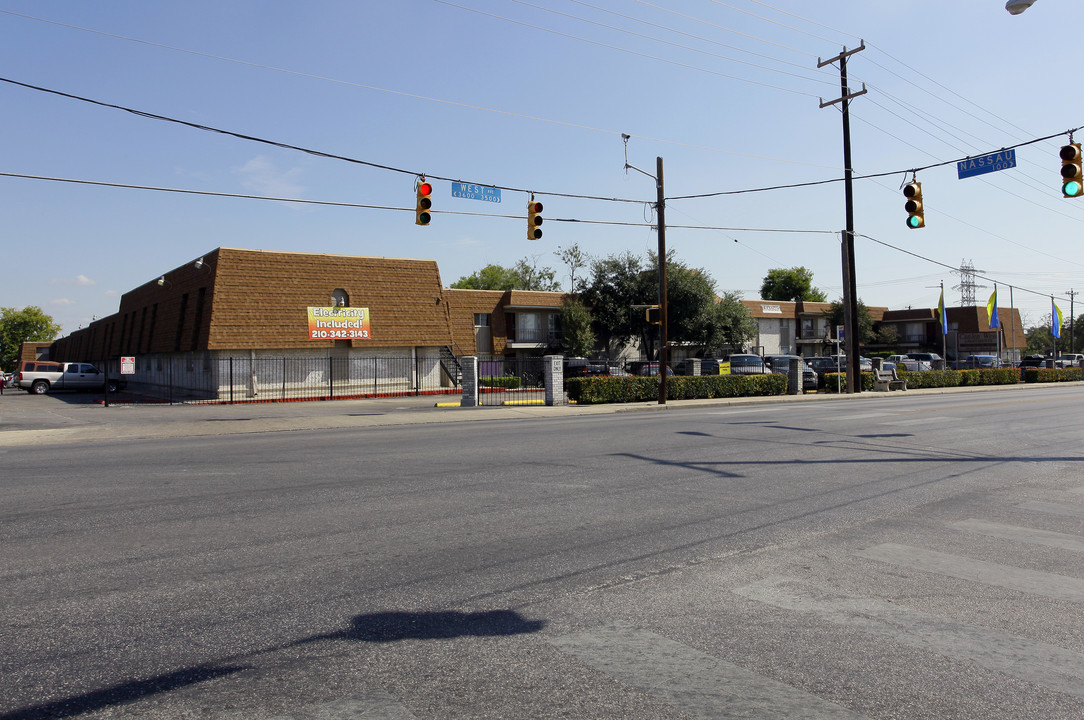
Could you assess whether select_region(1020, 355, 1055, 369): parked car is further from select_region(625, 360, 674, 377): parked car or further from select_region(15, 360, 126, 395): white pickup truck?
select_region(15, 360, 126, 395): white pickup truck

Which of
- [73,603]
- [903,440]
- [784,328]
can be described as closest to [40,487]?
[73,603]

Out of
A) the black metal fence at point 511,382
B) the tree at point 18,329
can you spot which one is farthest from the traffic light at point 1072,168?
the tree at point 18,329

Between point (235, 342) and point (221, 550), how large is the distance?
29801 mm

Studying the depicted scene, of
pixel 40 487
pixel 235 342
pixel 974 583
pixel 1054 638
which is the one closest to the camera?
pixel 1054 638

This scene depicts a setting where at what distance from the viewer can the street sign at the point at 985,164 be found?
1875cm

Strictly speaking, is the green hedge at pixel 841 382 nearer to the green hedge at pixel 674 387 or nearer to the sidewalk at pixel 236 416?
the green hedge at pixel 674 387

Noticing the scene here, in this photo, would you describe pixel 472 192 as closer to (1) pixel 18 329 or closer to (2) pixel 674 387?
(2) pixel 674 387

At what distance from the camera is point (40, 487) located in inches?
383

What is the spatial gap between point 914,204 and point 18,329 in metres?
114

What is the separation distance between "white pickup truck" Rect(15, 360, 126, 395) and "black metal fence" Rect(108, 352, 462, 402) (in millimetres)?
5405

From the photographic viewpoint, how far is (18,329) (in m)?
100

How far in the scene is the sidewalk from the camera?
18641 mm

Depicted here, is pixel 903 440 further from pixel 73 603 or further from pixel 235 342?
pixel 235 342

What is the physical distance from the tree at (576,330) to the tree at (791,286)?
58936 millimetres
